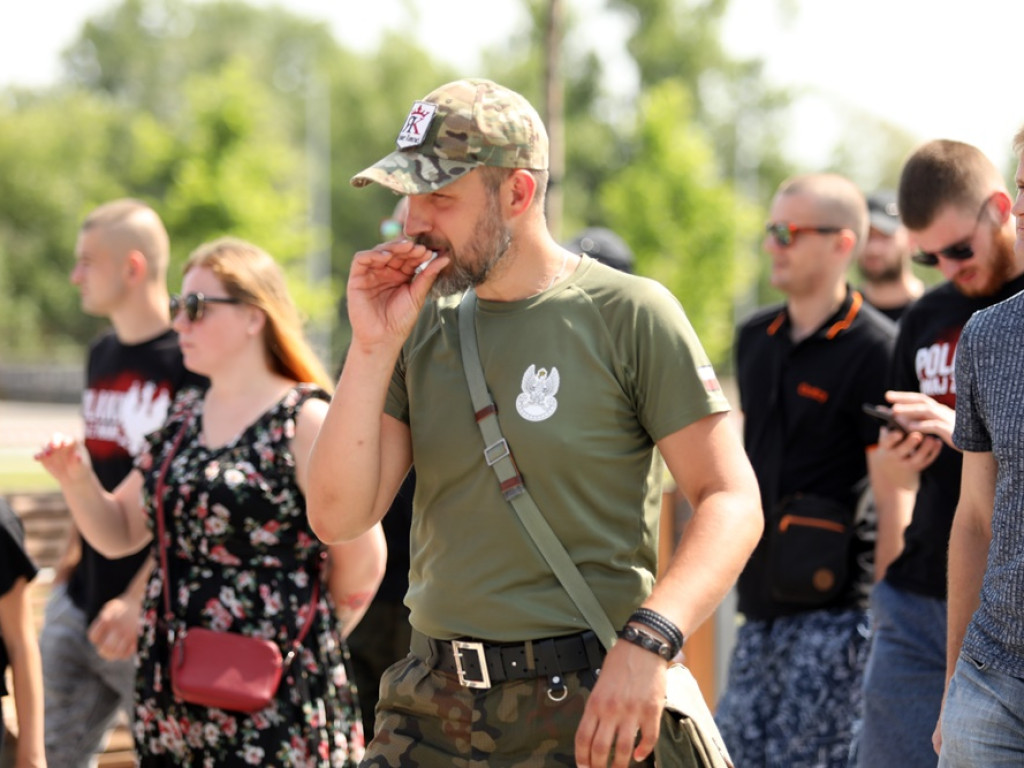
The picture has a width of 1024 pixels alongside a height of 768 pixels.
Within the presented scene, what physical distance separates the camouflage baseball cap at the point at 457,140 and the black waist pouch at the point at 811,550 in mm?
2493

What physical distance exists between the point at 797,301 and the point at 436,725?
118 inches

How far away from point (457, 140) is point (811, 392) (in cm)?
268

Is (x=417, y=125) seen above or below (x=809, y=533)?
above

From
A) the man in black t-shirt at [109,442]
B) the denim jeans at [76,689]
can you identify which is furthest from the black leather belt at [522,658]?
the denim jeans at [76,689]

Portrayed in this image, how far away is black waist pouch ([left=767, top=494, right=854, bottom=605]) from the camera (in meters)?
5.00

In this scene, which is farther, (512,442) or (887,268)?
(887,268)

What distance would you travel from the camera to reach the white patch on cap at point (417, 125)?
114 inches

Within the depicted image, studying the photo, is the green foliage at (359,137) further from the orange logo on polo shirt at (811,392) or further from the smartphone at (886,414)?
the smartphone at (886,414)

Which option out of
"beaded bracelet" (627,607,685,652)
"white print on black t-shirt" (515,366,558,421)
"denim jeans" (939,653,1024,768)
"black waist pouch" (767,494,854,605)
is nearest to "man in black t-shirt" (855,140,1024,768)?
"black waist pouch" (767,494,854,605)

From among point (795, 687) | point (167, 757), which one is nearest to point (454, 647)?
point (167, 757)

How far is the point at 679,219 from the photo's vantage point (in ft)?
103

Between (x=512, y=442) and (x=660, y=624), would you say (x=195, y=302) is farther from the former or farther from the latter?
(x=660, y=624)

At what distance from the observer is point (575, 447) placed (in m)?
2.85

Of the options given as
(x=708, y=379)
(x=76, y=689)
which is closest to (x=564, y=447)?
(x=708, y=379)
